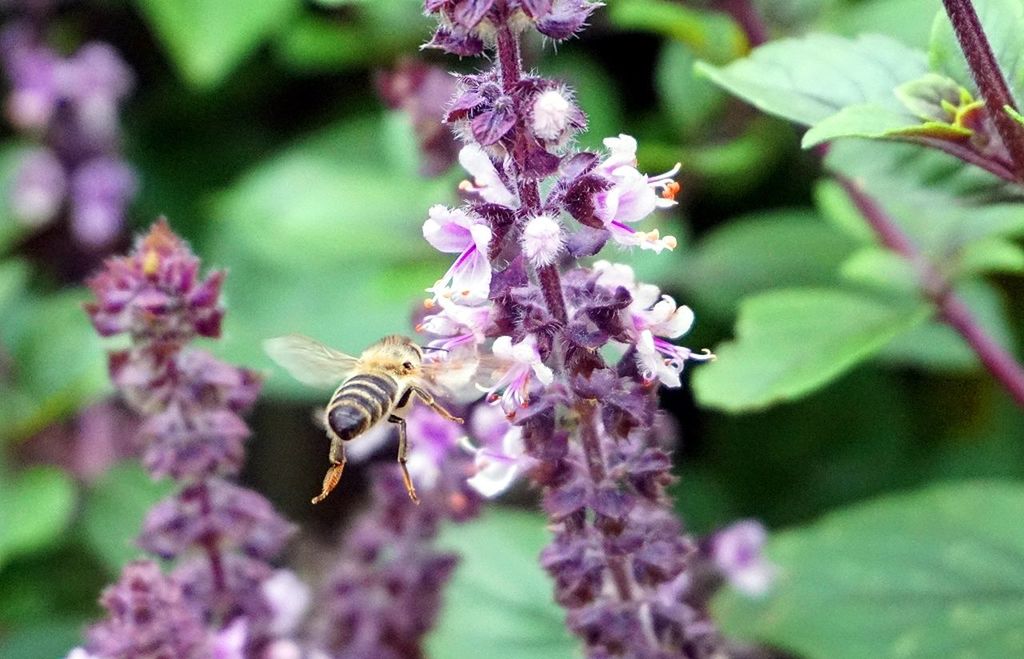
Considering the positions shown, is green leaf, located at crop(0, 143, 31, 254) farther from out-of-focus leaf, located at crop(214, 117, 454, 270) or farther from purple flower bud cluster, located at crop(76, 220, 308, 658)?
purple flower bud cluster, located at crop(76, 220, 308, 658)

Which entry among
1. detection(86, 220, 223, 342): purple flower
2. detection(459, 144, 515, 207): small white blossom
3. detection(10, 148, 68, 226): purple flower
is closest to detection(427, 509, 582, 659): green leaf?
detection(86, 220, 223, 342): purple flower

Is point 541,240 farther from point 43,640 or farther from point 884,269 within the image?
point 43,640

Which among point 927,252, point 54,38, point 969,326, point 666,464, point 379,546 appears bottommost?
point 666,464

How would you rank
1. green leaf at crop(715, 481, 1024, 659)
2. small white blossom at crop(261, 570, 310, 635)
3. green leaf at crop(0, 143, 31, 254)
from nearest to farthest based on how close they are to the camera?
small white blossom at crop(261, 570, 310, 635) < green leaf at crop(715, 481, 1024, 659) < green leaf at crop(0, 143, 31, 254)

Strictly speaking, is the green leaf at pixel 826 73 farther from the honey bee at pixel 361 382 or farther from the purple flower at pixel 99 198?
the purple flower at pixel 99 198

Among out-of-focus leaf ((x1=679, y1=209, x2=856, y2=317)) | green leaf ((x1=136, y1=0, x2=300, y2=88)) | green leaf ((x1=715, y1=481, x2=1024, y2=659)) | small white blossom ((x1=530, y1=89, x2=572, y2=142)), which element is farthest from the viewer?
green leaf ((x1=136, y1=0, x2=300, y2=88))

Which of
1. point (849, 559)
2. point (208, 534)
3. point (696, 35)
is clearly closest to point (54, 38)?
point (696, 35)

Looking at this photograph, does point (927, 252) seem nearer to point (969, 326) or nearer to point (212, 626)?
point (969, 326)
